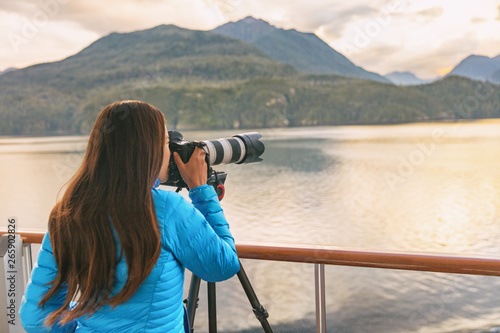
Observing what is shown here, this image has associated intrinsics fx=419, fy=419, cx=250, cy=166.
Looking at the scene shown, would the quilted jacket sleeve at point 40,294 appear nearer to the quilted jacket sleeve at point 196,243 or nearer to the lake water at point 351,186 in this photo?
the quilted jacket sleeve at point 196,243

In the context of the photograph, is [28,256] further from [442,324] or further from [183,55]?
[183,55]

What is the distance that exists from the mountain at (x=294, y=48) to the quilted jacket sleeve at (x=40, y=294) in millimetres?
30624

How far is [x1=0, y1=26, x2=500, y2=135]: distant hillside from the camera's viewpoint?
75.7ft

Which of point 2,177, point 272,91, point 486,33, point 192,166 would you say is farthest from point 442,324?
point 486,33

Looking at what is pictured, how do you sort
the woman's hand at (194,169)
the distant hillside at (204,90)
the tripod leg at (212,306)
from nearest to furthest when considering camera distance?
1. the woman's hand at (194,169)
2. the tripod leg at (212,306)
3. the distant hillside at (204,90)

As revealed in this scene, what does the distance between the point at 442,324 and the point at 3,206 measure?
3286 centimetres

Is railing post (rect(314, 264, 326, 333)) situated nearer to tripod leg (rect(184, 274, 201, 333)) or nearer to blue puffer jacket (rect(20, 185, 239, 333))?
tripod leg (rect(184, 274, 201, 333))

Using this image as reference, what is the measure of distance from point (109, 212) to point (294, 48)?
32.5 m

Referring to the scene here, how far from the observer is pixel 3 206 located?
1142 inches

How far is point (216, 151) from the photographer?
1.17m

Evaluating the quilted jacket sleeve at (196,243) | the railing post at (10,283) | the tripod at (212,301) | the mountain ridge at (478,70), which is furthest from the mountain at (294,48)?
the quilted jacket sleeve at (196,243)

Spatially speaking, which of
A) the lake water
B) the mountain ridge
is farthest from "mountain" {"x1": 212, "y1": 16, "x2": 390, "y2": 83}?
the mountain ridge

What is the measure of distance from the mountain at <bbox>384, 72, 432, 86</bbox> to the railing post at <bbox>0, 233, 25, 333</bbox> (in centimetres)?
3069

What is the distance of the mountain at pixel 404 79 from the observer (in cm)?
2985
